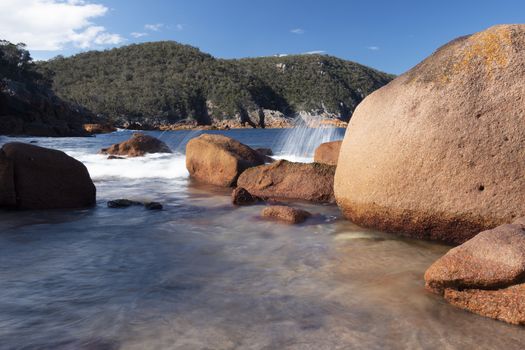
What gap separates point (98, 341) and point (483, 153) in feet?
11.7

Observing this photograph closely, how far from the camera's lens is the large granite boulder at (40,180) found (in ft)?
20.4

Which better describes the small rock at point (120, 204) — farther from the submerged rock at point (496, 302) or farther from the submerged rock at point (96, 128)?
the submerged rock at point (96, 128)

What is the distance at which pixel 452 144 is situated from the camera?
4227 mm

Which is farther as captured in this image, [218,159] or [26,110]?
[26,110]

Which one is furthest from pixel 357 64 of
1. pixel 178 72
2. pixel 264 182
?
pixel 264 182

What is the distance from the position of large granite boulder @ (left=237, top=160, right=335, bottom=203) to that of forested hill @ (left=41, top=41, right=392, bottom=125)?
72857mm

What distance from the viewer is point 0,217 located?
Result: 19.0ft

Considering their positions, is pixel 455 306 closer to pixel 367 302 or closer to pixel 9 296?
pixel 367 302

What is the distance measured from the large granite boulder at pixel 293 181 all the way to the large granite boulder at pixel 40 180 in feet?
9.22

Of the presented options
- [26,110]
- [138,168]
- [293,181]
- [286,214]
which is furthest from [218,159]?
[26,110]

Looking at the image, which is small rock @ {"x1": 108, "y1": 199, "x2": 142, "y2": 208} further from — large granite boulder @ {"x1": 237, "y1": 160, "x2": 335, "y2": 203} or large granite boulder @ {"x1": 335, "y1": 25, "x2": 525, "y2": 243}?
large granite boulder @ {"x1": 335, "y1": 25, "x2": 525, "y2": 243}

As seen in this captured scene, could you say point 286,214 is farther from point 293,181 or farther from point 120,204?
point 120,204

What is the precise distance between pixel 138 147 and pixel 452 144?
12.3m

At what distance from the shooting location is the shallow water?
255cm
